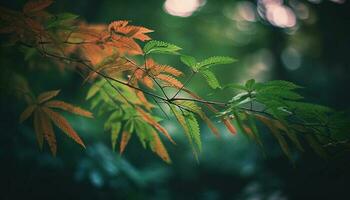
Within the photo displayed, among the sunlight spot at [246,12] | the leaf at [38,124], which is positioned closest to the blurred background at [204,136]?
the sunlight spot at [246,12]

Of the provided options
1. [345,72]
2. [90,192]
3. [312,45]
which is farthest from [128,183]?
[312,45]

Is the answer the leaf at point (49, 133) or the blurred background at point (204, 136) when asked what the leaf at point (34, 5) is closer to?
the leaf at point (49, 133)

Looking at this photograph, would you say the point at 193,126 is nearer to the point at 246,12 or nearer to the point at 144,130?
the point at 144,130

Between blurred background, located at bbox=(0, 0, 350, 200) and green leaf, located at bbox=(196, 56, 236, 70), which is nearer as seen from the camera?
green leaf, located at bbox=(196, 56, 236, 70)

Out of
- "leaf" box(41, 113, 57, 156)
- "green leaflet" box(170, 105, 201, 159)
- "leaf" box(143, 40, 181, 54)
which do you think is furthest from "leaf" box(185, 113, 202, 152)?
"leaf" box(41, 113, 57, 156)

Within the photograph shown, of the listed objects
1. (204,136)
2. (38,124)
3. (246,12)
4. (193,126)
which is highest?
(246,12)

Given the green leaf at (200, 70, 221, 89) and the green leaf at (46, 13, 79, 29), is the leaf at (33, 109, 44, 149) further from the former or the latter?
the green leaf at (200, 70, 221, 89)

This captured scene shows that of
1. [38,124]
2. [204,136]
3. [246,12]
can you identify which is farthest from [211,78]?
[246,12]

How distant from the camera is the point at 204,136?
477 centimetres

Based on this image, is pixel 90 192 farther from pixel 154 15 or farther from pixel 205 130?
pixel 154 15

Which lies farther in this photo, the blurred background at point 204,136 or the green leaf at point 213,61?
the blurred background at point 204,136

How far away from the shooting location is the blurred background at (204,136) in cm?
236

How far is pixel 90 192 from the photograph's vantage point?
2.47 m

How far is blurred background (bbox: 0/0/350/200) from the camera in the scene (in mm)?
2357
